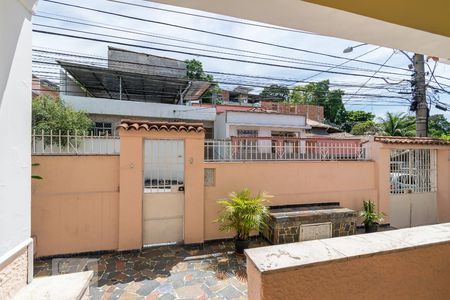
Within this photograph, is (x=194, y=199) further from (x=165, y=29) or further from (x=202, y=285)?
(x=165, y=29)

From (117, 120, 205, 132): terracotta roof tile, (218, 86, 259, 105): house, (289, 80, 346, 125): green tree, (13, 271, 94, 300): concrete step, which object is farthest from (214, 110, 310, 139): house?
(218, 86, 259, 105): house

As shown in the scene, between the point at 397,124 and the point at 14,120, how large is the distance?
851 inches

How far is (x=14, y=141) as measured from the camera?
1592 millimetres

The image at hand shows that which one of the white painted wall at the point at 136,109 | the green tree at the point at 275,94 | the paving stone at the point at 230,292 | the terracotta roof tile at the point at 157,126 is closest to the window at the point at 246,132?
the white painted wall at the point at 136,109

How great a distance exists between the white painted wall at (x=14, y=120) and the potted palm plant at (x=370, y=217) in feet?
23.9

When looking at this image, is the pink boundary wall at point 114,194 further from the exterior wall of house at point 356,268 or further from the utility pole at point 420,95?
the utility pole at point 420,95

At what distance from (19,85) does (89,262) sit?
4.32 meters

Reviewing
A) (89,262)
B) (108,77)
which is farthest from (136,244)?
(108,77)

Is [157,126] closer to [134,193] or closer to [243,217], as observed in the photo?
[134,193]

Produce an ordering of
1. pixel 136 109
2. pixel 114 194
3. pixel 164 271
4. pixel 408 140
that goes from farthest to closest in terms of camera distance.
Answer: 1. pixel 136 109
2. pixel 408 140
3. pixel 114 194
4. pixel 164 271

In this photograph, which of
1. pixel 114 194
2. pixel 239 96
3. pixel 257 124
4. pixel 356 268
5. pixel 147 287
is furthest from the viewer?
pixel 239 96

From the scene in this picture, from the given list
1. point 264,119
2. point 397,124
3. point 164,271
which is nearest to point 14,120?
point 164,271

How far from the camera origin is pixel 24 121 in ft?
5.64

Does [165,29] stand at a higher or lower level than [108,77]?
lower
